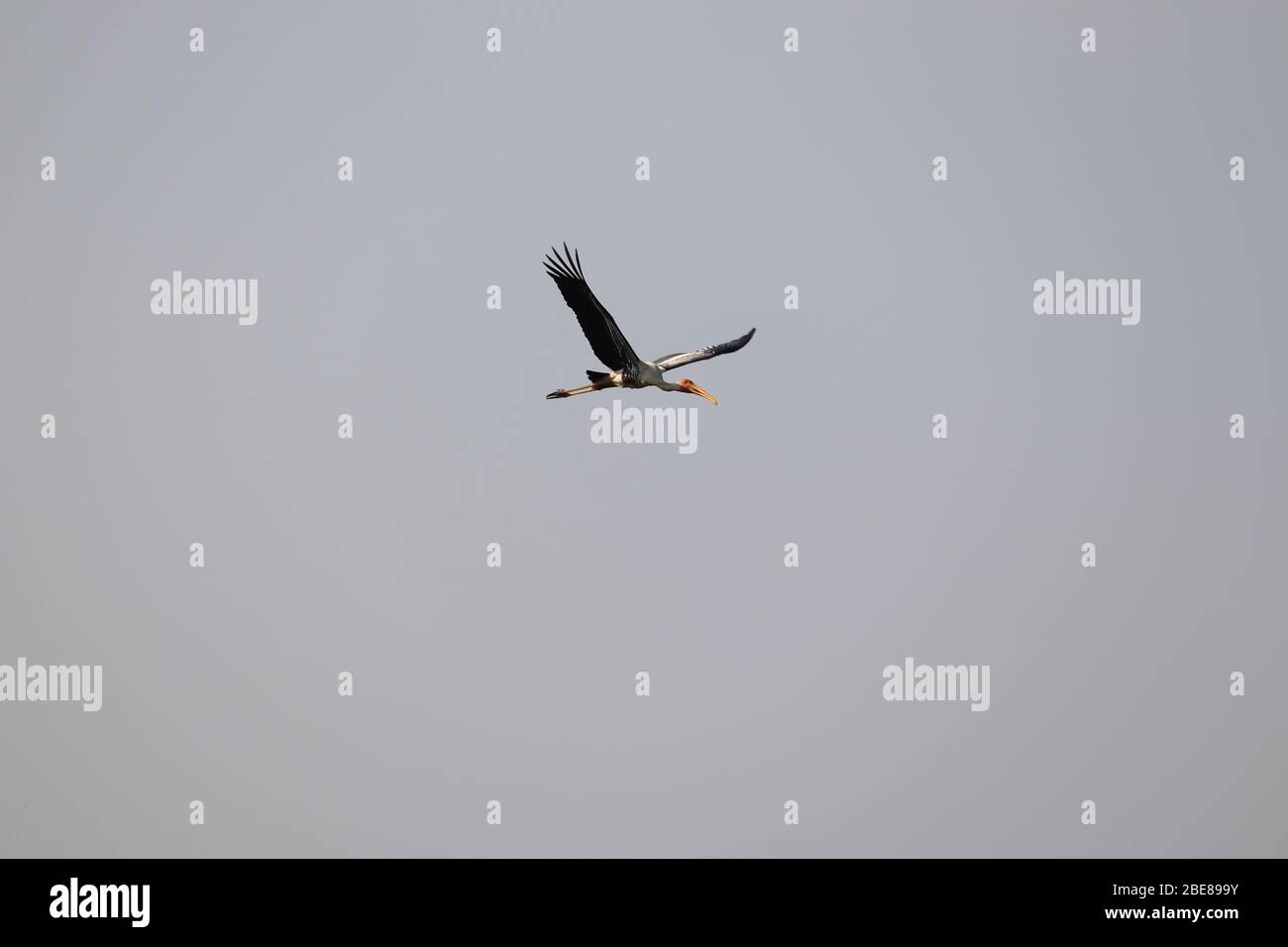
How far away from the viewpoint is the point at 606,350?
101ft

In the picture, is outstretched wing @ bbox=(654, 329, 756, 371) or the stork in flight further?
outstretched wing @ bbox=(654, 329, 756, 371)

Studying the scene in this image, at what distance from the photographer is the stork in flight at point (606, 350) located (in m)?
29.2

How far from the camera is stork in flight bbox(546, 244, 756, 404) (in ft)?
96.0

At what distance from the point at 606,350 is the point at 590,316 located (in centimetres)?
101
